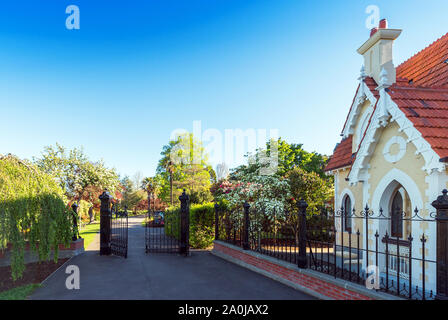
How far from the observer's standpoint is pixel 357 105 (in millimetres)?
10664

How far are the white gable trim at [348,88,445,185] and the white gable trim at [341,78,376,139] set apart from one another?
354cm

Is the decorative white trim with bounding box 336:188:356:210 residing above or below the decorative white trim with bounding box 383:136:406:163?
below

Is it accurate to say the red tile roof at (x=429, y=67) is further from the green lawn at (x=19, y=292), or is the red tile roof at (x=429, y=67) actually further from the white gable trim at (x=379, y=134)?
the green lawn at (x=19, y=292)

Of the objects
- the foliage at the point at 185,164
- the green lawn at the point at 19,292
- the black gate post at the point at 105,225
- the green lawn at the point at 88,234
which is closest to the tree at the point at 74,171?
the green lawn at the point at 88,234

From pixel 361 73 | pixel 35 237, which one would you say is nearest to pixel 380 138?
pixel 361 73

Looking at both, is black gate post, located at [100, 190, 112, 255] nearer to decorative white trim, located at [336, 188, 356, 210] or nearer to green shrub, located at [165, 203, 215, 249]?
green shrub, located at [165, 203, 215, 249]

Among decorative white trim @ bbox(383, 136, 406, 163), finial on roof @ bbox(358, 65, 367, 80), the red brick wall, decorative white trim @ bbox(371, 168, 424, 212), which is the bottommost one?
the red brick wall

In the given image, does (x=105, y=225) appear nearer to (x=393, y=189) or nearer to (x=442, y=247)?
(x=393, y=189)

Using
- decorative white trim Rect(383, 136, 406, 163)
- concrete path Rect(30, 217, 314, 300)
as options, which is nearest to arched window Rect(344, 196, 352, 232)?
concrete path Rect(30, 217, 314, 300)

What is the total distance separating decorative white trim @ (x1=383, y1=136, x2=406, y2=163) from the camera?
19.8 feet

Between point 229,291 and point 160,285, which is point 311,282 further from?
point 160,285

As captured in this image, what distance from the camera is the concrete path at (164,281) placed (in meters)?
6.09

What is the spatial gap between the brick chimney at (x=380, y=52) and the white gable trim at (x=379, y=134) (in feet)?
11.1

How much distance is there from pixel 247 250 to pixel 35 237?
590 cm
